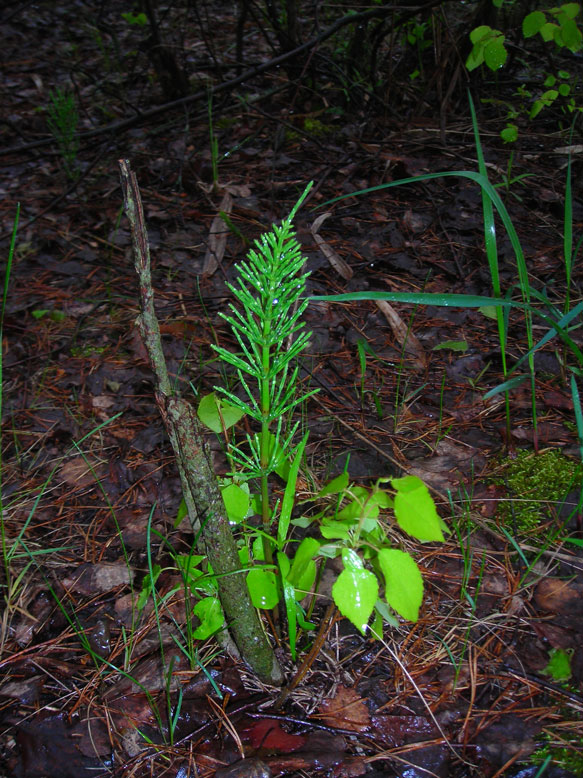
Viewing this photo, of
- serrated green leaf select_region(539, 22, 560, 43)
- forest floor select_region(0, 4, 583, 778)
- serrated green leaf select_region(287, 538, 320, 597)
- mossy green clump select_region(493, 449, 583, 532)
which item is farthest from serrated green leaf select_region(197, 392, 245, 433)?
serrated green leaf select_region(539, 22, 560, 43)

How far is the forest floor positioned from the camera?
124 cm

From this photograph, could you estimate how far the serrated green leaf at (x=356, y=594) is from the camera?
878mm

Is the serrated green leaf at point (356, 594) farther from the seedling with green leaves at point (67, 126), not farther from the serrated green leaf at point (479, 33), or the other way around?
the seedling with green leaves at point (67, 126)

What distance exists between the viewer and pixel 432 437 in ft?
6.28

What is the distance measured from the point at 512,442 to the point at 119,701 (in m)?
1.39

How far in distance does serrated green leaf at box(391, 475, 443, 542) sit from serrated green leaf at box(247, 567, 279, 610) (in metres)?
0.48

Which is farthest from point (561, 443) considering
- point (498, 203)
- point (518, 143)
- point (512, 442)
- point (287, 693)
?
point (518, 143)

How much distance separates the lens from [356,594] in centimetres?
89

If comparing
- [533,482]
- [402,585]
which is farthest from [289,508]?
[533,482]

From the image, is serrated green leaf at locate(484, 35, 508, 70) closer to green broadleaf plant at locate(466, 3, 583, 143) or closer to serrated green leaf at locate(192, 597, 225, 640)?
green broadleaf plant at locate(466, 3, 583, 143)

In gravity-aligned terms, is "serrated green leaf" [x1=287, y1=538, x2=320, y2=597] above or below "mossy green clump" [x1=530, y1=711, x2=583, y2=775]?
above

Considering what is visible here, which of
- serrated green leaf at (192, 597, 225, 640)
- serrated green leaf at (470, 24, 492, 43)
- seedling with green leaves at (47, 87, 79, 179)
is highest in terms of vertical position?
serrated green leaf at (470, 24, 492, 43)

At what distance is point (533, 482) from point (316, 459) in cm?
69

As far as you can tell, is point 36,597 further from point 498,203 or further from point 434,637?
point 498,203
